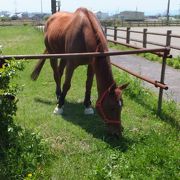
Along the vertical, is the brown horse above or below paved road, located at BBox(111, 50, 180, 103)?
above

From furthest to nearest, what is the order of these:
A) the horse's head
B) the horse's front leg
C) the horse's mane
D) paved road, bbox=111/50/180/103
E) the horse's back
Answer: paved road, bbox=111/50/180/103, the horse's front leg, the horse's back, the horse's mane, the horse's head

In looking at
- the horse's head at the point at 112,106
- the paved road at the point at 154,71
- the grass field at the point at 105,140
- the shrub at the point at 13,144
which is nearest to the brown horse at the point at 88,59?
the horse's head at the point at 112,106

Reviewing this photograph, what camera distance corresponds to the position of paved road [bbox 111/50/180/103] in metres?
7.67

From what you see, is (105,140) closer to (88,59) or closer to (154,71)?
(88,59)

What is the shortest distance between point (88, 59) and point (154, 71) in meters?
5.31

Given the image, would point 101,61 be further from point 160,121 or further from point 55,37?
point 55,37

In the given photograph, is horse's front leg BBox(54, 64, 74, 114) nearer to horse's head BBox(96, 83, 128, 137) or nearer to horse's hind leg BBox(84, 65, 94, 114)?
horse's hind leg BBox(84, 65, 94, 114)

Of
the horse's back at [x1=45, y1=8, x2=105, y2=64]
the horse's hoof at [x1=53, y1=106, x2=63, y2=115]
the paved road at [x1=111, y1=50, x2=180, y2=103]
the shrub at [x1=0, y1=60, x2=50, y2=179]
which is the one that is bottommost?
the paved road at [x1=111, y1=50, x2=180, y2=103]

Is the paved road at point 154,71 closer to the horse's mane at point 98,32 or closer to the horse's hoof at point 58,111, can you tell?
the horse's hoof at point 58,111

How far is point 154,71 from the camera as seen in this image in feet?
34.5

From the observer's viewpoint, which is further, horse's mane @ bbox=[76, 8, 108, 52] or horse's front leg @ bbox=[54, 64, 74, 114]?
horse's front leg @ bbox=[54, 64, 74, 114]

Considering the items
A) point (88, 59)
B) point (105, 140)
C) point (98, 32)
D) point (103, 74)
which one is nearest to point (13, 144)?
point (105, 140)

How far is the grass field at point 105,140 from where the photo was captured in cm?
372

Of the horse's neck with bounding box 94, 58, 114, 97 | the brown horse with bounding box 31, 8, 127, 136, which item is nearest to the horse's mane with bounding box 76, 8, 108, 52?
the brown horse with bounding box 31, 8, 127, 136
